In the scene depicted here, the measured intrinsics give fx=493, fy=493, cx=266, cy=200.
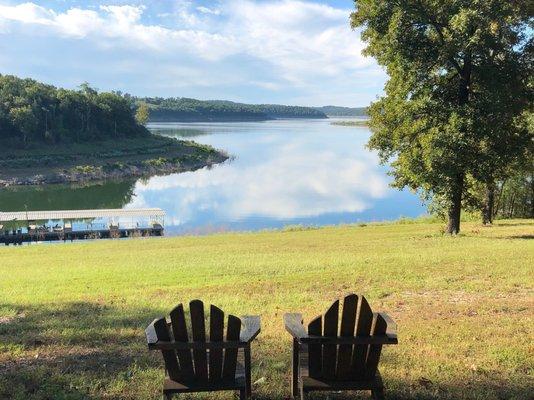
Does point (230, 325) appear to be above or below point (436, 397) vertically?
above

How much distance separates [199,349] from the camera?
4.27m

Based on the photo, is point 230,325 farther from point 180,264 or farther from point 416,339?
point 180,264

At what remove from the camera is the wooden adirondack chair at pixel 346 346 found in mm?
4160

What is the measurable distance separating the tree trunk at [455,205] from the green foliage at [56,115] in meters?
93.7

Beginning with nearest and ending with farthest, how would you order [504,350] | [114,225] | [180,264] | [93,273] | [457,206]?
[504,350], [93,273], [180,264], [457,206], [114,225]

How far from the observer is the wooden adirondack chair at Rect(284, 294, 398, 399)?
4.16m

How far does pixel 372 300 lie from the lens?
869cm

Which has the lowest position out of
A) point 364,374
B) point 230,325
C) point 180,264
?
point 180,264

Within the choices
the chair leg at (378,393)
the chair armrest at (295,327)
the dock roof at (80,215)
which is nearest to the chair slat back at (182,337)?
the chair armrest at (295,327)

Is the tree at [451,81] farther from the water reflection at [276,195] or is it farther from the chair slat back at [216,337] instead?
the water reflection at [276,195]

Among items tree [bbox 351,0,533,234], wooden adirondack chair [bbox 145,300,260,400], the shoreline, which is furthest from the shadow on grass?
the shoreline

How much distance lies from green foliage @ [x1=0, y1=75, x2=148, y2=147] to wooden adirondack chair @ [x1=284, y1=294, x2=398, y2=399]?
104 metres

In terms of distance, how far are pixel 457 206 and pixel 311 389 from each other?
18499 mm

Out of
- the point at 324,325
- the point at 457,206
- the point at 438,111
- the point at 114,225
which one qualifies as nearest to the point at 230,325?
the point at 324,325
